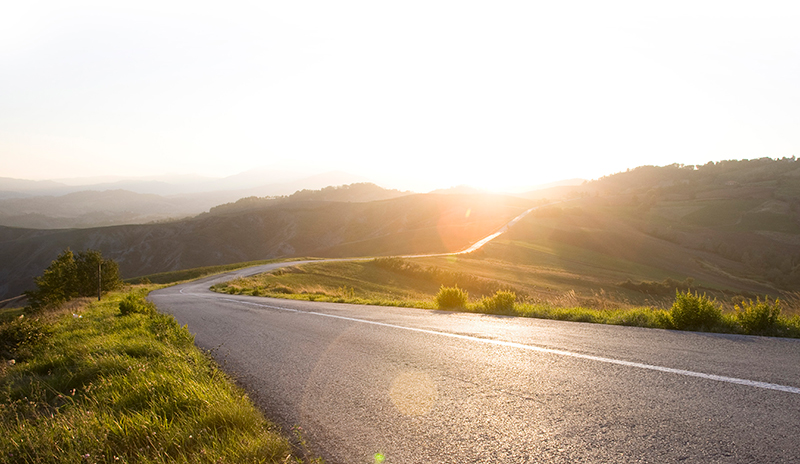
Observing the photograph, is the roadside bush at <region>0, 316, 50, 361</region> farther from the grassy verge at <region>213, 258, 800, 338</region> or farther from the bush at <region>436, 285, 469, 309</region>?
the bush at <region>436, 285, 469, 309</region>

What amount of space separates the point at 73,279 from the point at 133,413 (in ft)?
121

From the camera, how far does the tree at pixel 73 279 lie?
30922 millimetres

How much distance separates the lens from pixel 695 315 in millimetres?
6934

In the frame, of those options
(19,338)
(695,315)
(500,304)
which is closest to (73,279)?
(19,338)

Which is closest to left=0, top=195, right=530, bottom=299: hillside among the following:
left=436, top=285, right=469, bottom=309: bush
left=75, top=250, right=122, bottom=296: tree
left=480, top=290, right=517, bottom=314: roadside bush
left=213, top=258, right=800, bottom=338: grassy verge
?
left=213, top=258, right=800, bottom=338: grassy verge

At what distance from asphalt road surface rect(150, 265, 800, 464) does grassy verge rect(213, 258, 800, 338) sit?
94cm

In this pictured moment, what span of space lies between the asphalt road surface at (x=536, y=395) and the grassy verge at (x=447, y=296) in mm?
943

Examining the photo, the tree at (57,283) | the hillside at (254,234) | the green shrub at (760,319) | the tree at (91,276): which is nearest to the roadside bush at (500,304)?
the green shrub at (760,319)

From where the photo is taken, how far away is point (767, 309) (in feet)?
21.1

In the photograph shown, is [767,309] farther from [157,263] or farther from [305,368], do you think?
[157,263]

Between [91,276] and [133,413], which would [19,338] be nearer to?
[133,413]

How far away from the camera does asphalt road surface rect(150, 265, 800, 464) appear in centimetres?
279

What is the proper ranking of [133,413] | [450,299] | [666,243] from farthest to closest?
[666,243] < [450,299] < [133,413]

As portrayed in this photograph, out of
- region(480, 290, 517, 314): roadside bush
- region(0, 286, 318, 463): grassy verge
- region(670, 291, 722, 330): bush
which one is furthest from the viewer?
region(480, 290, 517, 314): roadside bush
